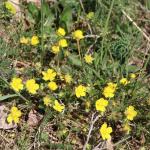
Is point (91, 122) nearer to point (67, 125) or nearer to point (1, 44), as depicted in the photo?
point (67, 125)

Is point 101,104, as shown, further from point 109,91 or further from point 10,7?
point 10,7

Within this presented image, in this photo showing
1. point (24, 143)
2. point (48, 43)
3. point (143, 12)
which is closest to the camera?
point (24, 143)

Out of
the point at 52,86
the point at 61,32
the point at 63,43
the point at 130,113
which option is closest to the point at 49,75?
the point at 52,86

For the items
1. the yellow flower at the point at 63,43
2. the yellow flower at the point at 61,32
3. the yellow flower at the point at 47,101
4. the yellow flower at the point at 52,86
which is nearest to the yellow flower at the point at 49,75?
the yellow flower at the point at 52,86

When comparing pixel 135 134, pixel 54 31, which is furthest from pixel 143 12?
pixel 135 134

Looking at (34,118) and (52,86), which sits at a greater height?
(52,86)

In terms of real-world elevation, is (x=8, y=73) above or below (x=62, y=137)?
above

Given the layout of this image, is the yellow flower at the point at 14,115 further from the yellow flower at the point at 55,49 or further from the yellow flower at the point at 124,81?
the yellow flower at the point at 124,81
